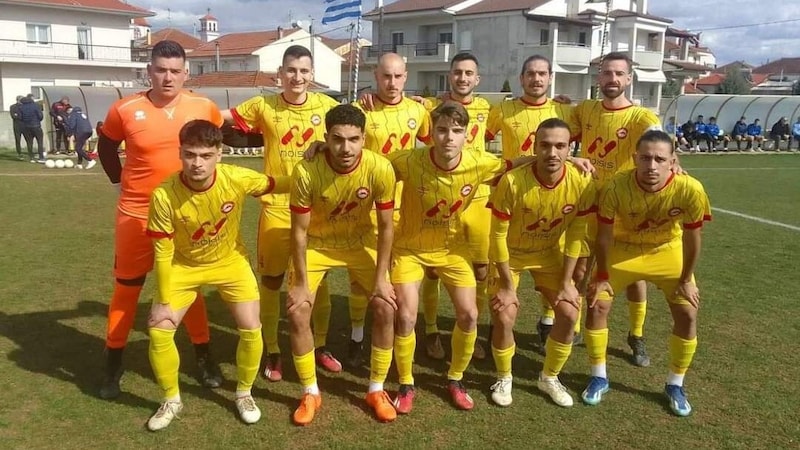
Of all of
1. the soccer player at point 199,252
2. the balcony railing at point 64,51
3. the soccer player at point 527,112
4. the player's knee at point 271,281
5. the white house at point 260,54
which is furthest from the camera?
the white house at point 260,54

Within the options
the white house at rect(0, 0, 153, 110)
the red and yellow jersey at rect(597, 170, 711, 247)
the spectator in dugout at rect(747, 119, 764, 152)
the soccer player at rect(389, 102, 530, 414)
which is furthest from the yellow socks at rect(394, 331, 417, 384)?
the white house at rect(0, 0, 153, 110)

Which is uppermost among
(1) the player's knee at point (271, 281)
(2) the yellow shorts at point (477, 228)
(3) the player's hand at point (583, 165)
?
(3) the player's hand at point (583, 165)

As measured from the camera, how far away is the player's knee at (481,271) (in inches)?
197

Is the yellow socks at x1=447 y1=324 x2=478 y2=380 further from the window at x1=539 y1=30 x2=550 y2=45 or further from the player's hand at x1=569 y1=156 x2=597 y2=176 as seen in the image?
the window at x1=539 y1=30 x2=550 y2=45

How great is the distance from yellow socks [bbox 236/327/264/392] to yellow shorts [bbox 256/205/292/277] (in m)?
0.69

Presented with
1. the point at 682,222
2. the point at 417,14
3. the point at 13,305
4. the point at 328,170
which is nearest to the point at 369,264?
the point at 328,170

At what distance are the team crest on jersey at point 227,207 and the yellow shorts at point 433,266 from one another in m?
1.13

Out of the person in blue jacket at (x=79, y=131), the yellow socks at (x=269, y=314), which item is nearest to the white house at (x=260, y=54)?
the person in blue jacket at (x=79, y=131)

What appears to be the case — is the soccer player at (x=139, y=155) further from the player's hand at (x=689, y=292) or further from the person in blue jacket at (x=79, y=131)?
the person in blue jacket at (x=79, y=131)

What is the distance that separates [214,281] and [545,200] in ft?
7.29

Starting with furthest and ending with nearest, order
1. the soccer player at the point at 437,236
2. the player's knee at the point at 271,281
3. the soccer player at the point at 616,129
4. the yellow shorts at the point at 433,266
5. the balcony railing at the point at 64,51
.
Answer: the balcony railing at the point at 64,51, the soccer player at the point at 616,129, the player's knee at the point at 271,281, the yellow shorts at the point at 433,266, the soccer player at the point at 437,236

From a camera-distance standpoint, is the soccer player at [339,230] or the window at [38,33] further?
the window at [38,33]

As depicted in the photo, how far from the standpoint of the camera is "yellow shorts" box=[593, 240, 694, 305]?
4352 millimetres

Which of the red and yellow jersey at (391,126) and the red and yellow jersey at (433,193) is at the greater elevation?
the red and yellow jersey at (391,126)
